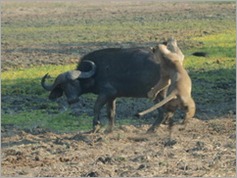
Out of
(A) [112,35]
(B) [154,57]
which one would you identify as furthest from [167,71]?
(A) [112,35]

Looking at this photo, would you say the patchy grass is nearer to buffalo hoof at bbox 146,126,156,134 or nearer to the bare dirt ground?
the bare dirt ground

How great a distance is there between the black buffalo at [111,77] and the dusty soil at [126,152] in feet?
1.99

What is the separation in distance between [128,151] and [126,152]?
0.25 ft

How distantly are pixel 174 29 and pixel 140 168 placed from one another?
1037 inches

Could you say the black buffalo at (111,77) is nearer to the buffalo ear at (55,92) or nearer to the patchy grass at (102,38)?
the buffalo ear at (55,92)

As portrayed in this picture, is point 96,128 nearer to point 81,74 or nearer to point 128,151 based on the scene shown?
point 81,74

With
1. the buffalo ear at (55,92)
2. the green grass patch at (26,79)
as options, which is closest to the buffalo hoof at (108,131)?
the buffalo ear at (55,92)

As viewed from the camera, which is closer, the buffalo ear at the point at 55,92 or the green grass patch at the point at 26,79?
the buffalo ear at the point at 55,92

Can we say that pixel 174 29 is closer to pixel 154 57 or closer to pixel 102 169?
pixel 154 57

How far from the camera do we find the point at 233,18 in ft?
140

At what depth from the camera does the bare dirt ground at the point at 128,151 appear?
10375 mm

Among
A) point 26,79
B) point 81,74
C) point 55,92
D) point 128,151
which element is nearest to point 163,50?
point 128,151

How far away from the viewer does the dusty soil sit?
1036 cm

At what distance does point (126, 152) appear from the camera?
1173cm
